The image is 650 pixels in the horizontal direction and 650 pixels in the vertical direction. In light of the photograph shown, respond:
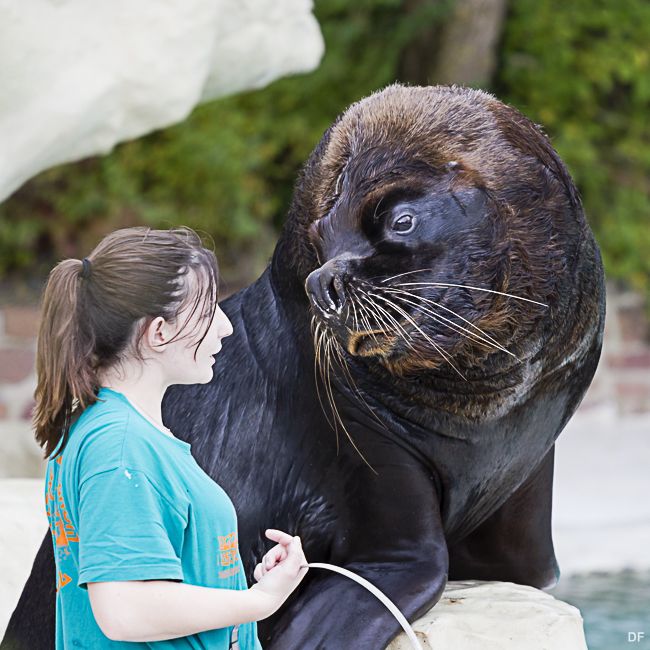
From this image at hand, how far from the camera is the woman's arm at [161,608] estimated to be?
131cm

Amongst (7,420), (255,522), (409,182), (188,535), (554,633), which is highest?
(409,182)

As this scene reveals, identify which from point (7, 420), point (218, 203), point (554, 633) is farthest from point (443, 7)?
point (554, 633)

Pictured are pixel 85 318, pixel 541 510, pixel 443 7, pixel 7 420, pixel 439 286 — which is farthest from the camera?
pixel 443 7

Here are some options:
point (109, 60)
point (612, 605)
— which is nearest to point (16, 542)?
point (109, 60)

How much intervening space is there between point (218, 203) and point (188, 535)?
4418 mm

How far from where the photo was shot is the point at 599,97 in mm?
6344

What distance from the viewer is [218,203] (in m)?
5.76

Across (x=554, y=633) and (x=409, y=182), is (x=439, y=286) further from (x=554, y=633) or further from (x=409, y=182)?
(x=554, y=633)

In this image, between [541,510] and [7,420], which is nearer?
[541,510]

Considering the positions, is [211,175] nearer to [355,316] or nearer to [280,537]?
[355,316]

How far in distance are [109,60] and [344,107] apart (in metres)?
2.24

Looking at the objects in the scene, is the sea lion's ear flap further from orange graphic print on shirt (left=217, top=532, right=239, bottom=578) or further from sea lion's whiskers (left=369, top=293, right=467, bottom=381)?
orange graphic print on shirt (left=217, top=532, right=239, bottom=578)

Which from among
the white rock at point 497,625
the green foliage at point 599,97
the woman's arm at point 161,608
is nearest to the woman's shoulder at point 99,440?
the woman's arm at point 161,608

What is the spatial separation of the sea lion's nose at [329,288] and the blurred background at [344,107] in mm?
3575
